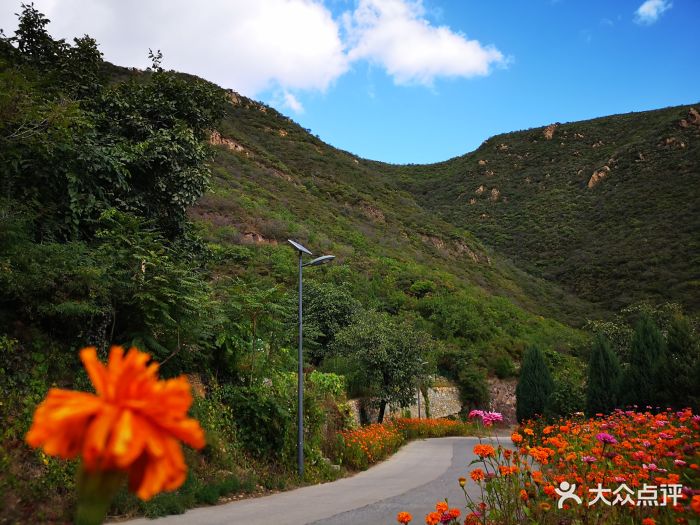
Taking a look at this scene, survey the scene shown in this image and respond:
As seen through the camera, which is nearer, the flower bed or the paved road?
the flower bed

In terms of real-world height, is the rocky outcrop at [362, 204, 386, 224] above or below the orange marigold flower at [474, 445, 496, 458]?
above

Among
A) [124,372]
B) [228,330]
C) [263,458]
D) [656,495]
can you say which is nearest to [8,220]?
[228,330]

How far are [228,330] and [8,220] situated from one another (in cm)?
475

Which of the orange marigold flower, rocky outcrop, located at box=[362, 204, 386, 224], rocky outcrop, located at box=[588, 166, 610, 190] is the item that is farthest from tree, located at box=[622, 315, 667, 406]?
rocky outcrop, located at box=[588, 166, 610, 190]

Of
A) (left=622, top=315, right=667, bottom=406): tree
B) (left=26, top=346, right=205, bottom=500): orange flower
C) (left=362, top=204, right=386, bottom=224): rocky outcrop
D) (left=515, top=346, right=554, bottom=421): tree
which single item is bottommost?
(left=515, top=346, right=554, bottom=421): tree

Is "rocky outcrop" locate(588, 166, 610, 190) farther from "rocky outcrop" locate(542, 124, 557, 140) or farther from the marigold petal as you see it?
the marigold petal

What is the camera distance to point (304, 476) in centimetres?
1113

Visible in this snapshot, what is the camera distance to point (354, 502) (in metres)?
8.75

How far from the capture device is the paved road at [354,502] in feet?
23.7

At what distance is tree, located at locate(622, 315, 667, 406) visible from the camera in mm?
13562

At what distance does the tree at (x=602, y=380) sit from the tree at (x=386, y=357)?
6.86 meters

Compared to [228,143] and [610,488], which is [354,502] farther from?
[228,143]

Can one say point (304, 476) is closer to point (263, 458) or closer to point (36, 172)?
point (263, 458)

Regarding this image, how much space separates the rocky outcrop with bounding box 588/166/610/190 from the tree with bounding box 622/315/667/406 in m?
58.4
